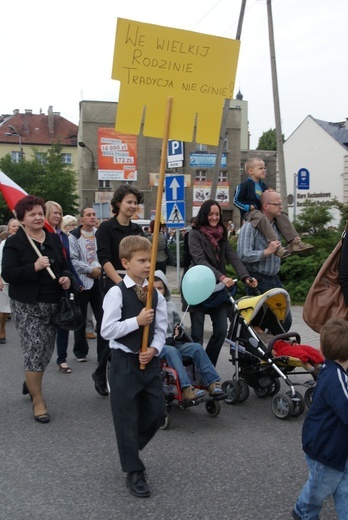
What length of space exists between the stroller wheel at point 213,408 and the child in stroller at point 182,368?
0.04 feet

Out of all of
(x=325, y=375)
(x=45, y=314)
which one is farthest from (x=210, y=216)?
(x=325, y=375)

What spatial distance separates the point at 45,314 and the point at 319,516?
9.24ft

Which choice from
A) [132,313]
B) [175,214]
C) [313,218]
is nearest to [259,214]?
[132,313]

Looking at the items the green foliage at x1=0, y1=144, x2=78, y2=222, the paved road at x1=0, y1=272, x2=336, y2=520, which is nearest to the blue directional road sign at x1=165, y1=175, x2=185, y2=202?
the paved road at x1=0, y1=272, x2=336, y2=520

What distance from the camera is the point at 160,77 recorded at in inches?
169

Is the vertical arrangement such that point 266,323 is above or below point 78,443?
above

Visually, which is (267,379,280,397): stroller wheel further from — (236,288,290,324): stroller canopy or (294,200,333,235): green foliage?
(294,200,333,235): green foliage

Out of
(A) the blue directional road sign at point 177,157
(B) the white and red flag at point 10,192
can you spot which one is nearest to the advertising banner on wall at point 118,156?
(A) the blue directional road sign at point 177,157

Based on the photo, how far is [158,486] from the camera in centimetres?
390

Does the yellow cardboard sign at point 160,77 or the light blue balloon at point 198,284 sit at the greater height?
the yellow cardboard sign at point 160,77

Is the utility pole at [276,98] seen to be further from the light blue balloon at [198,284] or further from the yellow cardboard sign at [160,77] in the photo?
the yellow cardboard sign at [160,77]

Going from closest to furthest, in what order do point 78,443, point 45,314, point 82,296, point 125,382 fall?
point 125,382 → point 78,443 → point 45,314 → point 82,296

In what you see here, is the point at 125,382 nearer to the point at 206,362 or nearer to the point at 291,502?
the point at 291,502

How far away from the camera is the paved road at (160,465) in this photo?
358 cm
